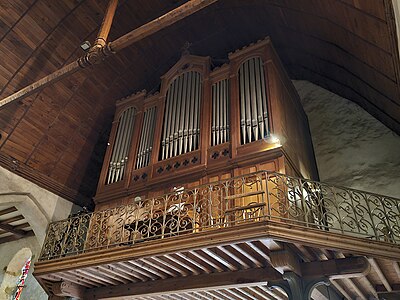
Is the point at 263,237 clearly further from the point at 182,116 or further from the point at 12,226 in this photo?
the point at 12,226

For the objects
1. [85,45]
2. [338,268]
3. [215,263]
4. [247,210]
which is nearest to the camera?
[338,268]

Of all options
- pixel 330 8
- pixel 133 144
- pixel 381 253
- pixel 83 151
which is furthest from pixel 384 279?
pixel 83 151

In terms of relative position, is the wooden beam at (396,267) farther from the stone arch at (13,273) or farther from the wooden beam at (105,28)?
the stone arch at (13,273)

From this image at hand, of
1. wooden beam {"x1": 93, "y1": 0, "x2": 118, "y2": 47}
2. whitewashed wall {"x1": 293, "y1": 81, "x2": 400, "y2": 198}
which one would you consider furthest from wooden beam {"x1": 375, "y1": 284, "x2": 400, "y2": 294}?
wooden beam {"x1": 93, "y1": 0, "x2": 118, "y2": 47}

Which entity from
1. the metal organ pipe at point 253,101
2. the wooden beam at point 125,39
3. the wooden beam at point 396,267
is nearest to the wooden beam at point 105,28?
the wooden beam at point 125,39

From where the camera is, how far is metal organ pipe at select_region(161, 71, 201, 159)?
309 inches

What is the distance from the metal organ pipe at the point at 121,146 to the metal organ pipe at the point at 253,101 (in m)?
2.98

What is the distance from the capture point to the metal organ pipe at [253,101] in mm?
7008

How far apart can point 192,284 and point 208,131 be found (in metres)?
3.02

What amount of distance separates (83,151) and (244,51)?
4948 millimetres

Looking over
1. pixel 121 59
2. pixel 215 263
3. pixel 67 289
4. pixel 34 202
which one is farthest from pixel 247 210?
pixel 121 59

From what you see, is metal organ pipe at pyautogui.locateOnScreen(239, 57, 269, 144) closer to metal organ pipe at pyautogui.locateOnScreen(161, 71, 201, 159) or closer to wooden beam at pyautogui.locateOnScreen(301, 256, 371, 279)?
metal organ pipe at pyautogui.locateOnScreen(161, 71, 201, 159)

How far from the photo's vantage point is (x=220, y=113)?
25.7 ft

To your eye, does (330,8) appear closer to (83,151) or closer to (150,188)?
(150,188)
